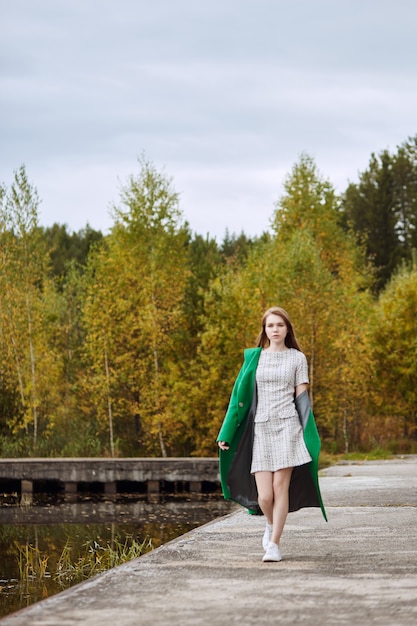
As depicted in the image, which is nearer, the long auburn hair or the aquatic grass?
the long auburn hair

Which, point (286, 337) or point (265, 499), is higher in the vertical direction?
point (286, 337)

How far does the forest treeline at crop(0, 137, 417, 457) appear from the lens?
29.8 meters

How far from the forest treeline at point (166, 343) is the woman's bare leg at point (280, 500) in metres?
21.6

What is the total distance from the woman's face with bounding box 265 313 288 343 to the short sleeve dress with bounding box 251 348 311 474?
122 millimetres

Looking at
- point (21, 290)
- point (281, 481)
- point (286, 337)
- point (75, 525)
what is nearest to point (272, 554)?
point (281, 481)

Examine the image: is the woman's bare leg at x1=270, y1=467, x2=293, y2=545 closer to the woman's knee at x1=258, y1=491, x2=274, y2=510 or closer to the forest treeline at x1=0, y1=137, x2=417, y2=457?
the woman's knee at x1=258, y1=491, x2=274, y2=510

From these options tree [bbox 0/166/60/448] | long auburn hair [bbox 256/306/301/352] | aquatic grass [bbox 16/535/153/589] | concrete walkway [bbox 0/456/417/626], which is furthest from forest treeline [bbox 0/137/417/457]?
long auburn hair [bbox 256/306/301/352]

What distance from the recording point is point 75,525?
17.1 meters

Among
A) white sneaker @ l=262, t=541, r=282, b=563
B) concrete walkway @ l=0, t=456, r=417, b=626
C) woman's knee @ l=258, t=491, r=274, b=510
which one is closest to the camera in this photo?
concrete walkway @ l=0, t=456, r=417, b=626

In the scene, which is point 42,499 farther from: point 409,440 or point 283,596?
point 283,596

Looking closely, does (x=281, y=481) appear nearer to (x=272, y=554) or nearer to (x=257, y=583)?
(x=272, y=554)

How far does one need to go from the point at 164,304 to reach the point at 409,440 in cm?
898

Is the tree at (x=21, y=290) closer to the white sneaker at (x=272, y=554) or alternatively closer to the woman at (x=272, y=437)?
the woman at (x=272, y=437)

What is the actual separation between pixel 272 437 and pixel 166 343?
23298 mm
